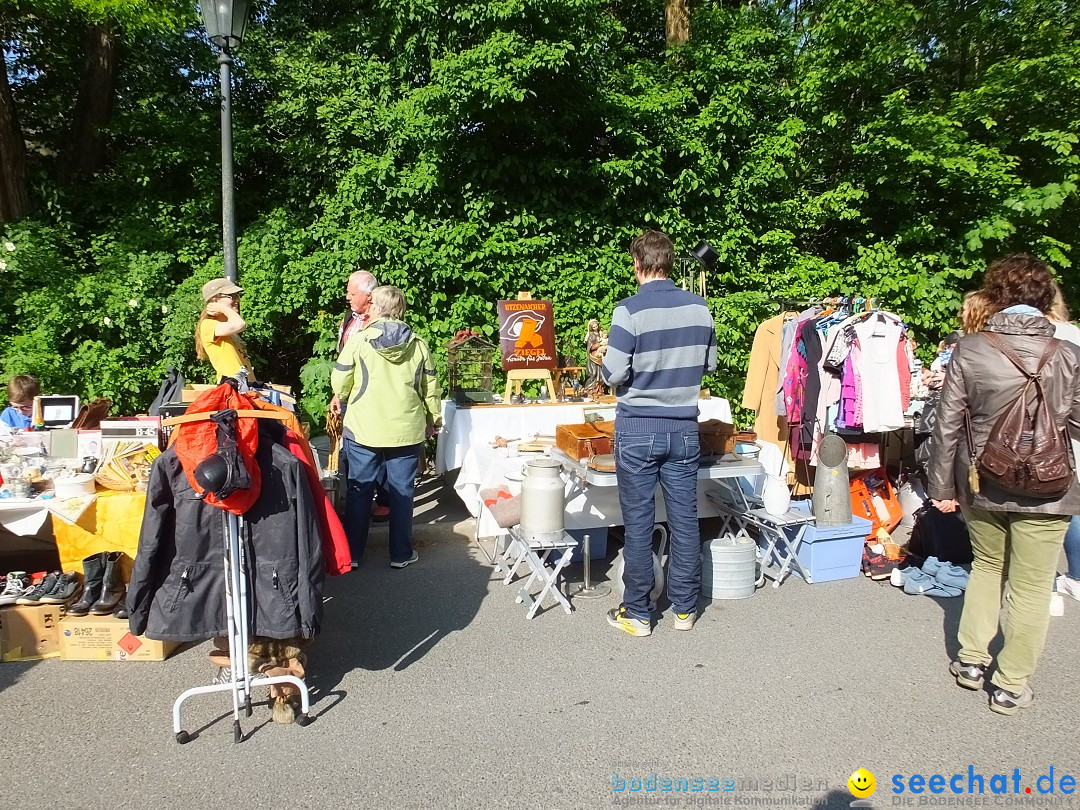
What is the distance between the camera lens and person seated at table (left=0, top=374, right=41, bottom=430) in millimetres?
5141

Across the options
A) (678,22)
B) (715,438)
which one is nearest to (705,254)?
(715,438)

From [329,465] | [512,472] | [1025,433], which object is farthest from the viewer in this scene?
[329,465]

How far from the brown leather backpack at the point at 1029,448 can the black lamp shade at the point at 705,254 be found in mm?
4205

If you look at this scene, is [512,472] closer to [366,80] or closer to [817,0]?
[366,80]

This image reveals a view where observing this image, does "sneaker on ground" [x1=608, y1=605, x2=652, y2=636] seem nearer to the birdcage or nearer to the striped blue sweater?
the striped blue sweater

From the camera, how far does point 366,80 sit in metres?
7.61

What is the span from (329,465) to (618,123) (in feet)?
13.9

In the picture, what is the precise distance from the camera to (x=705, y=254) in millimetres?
7109

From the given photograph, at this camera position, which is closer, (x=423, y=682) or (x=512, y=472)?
(x=423, y=682)

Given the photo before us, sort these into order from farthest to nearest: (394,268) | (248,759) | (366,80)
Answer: (366,80), (394,268), (248,759)

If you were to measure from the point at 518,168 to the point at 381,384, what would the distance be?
11.6 ft

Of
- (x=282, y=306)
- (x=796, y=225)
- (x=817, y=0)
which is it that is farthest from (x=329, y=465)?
(x=817, y=0)

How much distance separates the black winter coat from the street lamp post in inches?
99.0

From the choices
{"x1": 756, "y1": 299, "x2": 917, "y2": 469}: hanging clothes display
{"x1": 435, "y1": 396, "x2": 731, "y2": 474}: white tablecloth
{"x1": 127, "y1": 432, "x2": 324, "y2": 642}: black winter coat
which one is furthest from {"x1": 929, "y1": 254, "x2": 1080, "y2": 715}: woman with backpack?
{"x1": 435, "y1": 396, "x2": 731, "y2": 474}: white tablecloth
